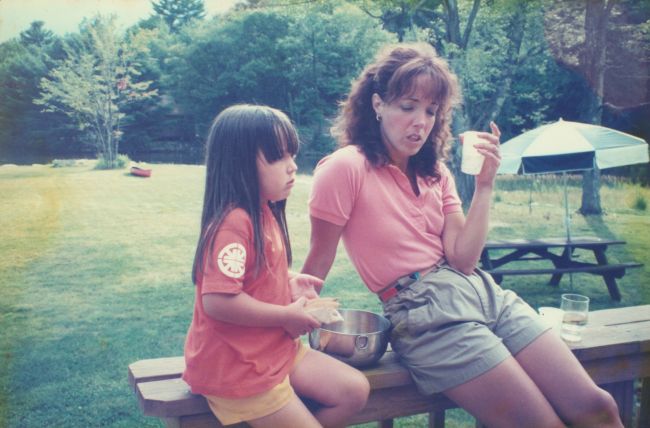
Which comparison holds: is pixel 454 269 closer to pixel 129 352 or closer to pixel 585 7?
pixel 129 352

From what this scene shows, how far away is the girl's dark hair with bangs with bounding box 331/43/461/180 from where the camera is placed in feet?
5.99

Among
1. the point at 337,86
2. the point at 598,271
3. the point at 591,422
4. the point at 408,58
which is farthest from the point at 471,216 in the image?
the point at 337,86

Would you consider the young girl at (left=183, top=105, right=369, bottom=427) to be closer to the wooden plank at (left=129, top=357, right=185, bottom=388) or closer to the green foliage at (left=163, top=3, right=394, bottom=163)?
the wooden plank at (left=129, top=357, right=185, bottom=388)

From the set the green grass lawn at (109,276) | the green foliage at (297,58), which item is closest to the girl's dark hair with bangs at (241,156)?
the green grass lawn at (109,276)

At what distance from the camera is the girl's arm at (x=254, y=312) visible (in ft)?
4.42

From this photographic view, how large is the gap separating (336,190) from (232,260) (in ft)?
1.68

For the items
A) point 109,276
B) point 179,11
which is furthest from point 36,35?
point 179,11

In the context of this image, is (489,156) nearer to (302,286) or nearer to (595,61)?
(302,286)

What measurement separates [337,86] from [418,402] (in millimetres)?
15998

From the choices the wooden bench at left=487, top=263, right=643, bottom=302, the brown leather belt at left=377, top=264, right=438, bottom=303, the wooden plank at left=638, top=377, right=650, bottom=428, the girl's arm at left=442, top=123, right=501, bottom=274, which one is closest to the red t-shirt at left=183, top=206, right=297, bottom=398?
the brown leather belt at left=377, top=264, right=438, bottom=303

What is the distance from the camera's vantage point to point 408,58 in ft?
6.15

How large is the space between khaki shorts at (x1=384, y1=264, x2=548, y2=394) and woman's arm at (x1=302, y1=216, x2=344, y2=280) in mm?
244

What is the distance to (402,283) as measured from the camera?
175 cm

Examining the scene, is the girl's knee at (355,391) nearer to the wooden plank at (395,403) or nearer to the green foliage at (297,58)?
the wooden plank at (395,403)
